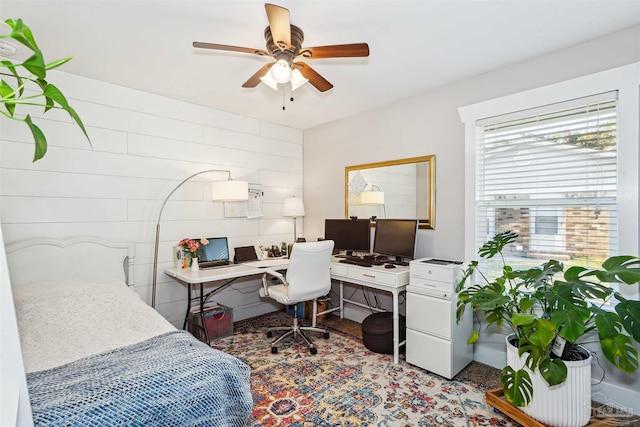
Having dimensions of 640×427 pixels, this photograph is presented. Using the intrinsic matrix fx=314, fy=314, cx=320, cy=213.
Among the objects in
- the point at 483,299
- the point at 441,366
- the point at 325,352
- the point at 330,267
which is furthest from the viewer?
the point at 330,267

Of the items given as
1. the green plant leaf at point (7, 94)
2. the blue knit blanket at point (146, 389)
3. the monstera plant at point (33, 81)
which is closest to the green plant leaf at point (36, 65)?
the monstera plant at point (33, 81)

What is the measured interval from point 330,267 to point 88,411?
7.39ft

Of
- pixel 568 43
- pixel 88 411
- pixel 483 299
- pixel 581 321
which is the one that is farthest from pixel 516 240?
pixel 88 411

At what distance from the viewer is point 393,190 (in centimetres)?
329

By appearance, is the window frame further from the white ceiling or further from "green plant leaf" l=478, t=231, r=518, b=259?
"green plant leaf" l=478, t=231, r=518, b=259

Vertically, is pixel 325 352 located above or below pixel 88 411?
below

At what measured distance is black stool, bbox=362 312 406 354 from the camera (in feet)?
9.18

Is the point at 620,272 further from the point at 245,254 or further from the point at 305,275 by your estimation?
the point at 245,254

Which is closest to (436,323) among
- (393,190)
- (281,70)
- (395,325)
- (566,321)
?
(395,325)

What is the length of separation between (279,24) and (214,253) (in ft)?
7.69

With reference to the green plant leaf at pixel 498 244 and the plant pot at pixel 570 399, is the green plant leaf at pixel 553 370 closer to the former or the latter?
the plant pot at pixel 570 399

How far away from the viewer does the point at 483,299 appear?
1.97 m

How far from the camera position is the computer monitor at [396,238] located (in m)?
2.88

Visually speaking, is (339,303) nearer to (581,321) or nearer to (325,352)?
(325,352)
